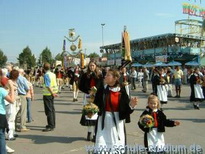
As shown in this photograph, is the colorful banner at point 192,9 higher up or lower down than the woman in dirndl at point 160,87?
higher up

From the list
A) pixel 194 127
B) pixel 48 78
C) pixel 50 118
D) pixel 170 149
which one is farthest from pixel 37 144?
pixel 194 127

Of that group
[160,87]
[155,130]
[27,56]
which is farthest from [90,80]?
[27,56]

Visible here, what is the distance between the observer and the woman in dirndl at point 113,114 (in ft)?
14.7

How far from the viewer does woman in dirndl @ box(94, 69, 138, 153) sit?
14.7ft

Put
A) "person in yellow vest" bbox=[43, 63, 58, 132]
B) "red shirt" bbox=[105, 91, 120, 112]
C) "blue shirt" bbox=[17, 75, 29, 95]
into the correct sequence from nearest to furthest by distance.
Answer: "red shirt" bbox=[105, 91, 120, 112] → "person in yellow vest" bbox=[43, 63, 58, 132] → "blue shirt" bbox=[17, 75, 29, 95]

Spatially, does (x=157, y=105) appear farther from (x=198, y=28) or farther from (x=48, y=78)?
(x=198, y=28)

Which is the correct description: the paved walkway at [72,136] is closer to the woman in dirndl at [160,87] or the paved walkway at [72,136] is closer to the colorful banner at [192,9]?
the woman in dirndl at [160,87]

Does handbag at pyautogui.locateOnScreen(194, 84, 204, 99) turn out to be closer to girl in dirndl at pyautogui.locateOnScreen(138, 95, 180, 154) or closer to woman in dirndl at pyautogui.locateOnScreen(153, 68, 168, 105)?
woman in dirndl at pyautogui.locateOnScreen(153, 68, 168, 105)

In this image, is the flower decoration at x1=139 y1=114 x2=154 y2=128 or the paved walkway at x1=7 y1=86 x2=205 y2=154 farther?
the paved walkway at x1=7 y1=86 x2=205 y2=154

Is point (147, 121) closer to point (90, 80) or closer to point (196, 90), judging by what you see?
point (90, 80)

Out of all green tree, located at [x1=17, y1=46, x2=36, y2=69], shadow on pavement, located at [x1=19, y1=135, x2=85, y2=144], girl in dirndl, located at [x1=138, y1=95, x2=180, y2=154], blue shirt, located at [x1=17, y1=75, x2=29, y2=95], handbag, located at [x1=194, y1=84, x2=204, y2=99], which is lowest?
shadow on pavement, located at [x1=19, y1=135, x2=85, y2=144]

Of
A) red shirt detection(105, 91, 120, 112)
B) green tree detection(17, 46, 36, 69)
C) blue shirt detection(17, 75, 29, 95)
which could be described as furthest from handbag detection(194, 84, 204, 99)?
green tree detection(17, 46, 36, 69)

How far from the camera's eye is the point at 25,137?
7215 millimetres

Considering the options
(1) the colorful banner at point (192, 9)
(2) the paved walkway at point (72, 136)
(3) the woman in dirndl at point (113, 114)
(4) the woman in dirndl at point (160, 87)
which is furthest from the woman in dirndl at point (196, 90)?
(1) the colorful banner at point (192, 9)
